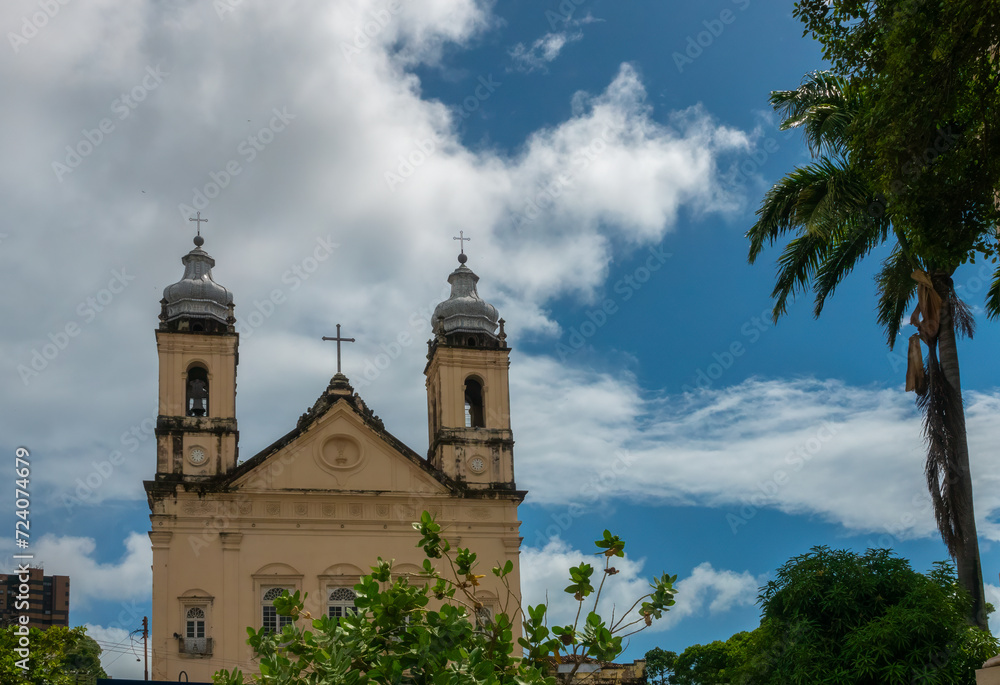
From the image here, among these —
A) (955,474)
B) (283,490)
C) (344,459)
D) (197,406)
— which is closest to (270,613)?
(283,490)

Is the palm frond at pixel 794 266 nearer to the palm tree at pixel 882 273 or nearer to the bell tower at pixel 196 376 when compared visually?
the palm tree at pixel 882 273

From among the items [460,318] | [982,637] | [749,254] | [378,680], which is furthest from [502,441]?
[378,680]

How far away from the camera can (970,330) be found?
15383 millimetres

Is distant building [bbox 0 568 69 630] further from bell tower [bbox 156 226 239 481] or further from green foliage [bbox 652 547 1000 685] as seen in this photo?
green foliage [bbox 652 547 1000 685]

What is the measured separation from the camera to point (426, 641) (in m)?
7.46

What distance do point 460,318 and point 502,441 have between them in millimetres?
3655

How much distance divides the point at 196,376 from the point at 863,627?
2005cm

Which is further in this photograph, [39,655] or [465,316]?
[465,316]

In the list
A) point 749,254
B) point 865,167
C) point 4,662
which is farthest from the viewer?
point 4,662

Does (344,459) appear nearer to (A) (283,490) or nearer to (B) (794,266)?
(A) (283,490)

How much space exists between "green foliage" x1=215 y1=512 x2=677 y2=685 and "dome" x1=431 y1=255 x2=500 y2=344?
22153mm

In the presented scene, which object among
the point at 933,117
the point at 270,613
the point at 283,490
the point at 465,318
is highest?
the point at 465,318

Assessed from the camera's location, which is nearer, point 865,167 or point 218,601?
point 865,167

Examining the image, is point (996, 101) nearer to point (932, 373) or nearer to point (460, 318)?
point (932, 373)
